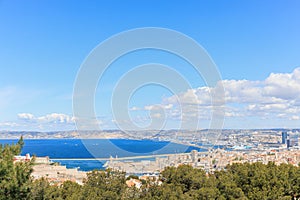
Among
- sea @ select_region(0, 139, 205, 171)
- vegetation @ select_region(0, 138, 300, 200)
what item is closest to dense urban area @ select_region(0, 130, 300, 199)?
vegetation @ select_region(0, 138, 300, 200)

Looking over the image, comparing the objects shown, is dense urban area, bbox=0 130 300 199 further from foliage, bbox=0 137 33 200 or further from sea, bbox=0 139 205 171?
sea, bbox=0 139 205 171

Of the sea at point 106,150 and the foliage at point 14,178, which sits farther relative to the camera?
the sea at point 106,150

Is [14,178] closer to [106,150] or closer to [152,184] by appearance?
[152,184]

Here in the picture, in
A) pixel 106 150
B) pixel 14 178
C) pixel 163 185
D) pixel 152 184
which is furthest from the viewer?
pixel 106 150

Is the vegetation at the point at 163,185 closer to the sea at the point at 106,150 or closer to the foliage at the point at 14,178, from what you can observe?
the foliage at the point at 14,178

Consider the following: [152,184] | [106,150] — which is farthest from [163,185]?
[106,150]

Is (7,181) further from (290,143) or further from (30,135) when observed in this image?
(30,135)

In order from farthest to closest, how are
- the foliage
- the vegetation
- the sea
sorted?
the sea
the vegetation
the foliage

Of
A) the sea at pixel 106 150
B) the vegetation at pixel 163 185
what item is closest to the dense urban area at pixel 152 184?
the vegetation at pixel 163 185

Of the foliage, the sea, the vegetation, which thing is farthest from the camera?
the sea
